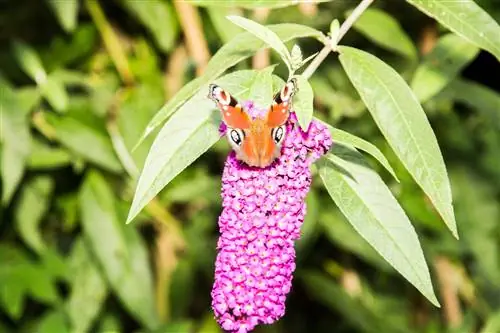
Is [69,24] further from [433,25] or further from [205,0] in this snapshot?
[433,25]

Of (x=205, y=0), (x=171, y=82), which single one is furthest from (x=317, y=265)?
(x=205, y=0)

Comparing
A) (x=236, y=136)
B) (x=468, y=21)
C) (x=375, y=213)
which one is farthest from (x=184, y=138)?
(x=468, y=21)

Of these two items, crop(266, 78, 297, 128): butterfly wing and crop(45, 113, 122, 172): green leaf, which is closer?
crop(266, 78, 297, 128): butterfly wing

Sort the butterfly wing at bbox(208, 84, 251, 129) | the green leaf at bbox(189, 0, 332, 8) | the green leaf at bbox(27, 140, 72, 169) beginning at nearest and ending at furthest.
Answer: the butterfly wing at bbox(208, 84, 251, 129)
the green leaf at bbox(189, 0, 332, 8)
the green leaf at bbox(27, 140, 72, 169)

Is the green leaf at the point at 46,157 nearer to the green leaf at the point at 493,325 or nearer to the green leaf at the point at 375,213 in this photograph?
the green leaf at the point at 493,325

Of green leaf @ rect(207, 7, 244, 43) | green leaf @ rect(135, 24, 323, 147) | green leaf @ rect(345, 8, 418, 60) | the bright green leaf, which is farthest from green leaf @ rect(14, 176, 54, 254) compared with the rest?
green leaf @ rect(135, 24, 323, 147)

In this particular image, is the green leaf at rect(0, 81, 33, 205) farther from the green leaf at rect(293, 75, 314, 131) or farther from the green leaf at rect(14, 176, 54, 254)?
the green leaf at rect(293, 75, 314, 131)

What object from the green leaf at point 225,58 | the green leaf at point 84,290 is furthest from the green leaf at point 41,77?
the green leaf at point 225,58
